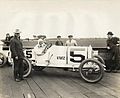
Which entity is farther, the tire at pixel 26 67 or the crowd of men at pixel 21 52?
the tire at pixel 26 67

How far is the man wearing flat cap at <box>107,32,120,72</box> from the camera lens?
9133mm

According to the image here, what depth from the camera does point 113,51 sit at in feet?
30.1

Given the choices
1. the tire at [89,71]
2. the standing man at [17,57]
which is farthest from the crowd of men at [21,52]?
the tire at [89,71]

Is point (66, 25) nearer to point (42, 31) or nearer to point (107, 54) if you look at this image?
point (42, 31)

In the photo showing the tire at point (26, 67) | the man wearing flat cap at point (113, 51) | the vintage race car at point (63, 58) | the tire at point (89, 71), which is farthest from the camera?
the man wearing flat cap at point (113, 51)

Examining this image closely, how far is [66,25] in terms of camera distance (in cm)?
1190

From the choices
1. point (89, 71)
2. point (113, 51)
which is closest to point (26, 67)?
point (89, 71)

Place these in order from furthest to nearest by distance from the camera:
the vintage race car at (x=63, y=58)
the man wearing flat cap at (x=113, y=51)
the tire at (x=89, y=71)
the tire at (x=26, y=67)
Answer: the man wearing flat cap at (x=113, y=51) → the tire at (x=26, y=67) → the vintage race car at (x=63, y=58) → the tire at (x=89, y=71)

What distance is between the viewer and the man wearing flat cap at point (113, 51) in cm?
913

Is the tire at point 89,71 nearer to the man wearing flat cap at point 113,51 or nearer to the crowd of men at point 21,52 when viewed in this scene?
the crowd of men at point 21,52

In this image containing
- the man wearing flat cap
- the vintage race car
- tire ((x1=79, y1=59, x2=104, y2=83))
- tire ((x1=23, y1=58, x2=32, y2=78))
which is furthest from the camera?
the man wearing flat cap

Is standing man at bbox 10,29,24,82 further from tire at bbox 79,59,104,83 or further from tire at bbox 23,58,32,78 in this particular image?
tire at bbox 79,59,104,83

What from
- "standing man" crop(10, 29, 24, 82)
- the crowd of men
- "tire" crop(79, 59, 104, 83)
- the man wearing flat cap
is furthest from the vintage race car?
the man wearing flat cap

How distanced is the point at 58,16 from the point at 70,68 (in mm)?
4984
